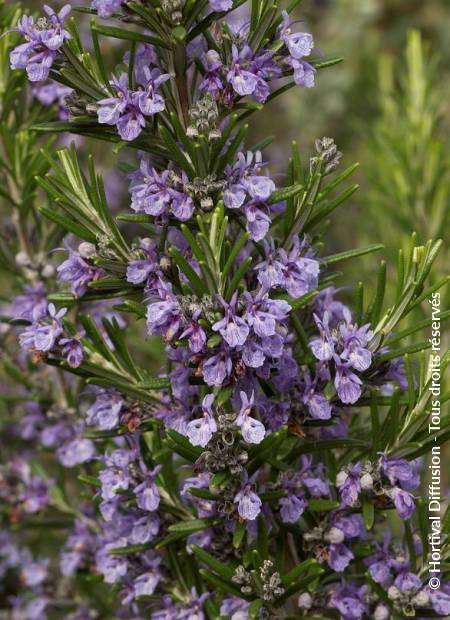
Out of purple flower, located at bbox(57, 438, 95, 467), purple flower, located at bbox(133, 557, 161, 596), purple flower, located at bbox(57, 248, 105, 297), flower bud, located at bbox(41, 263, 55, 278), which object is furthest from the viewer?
flower bud, located at bbox(41, 263, 55, 278)

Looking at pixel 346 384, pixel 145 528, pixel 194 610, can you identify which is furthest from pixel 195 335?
pixel 194 610

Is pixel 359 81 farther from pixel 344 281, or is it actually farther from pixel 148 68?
pixel 148 68

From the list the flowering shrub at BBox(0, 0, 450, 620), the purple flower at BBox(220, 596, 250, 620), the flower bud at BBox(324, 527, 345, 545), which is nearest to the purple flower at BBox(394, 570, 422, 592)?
the flowering shrub at BBox(0, 0, 450, 620)

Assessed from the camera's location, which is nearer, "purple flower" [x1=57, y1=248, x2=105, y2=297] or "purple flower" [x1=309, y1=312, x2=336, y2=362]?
"purple flower" [x1=309, y1=312, x2=336, y2=362]

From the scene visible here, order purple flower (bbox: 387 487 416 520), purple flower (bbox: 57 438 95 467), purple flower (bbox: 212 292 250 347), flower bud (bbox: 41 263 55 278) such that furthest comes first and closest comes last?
flower bud (bbox: 41 263 55 278)
purple flower (bbox: 57 438 95 467)
purple flower (bbox: 387 487 416 520)
purple flower (bbox: 212 292 250 347)

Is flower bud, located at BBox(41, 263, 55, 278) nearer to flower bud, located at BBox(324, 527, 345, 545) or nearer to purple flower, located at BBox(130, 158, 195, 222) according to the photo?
purple flower, located at BBox(130, 158, 195, 222)

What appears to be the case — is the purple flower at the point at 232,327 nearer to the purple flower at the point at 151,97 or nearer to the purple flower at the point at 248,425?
the purple flower at the point at 248,425

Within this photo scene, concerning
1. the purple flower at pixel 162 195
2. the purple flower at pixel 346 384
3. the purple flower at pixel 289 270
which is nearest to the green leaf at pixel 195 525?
the purple flower at pixel 346 384

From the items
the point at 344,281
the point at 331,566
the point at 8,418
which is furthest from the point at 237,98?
the point at 344,281
